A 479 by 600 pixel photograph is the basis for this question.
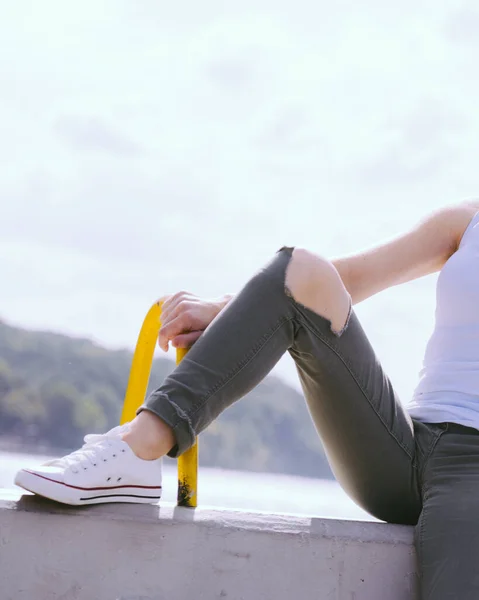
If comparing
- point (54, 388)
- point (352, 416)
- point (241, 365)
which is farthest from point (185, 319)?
point (54, 388)

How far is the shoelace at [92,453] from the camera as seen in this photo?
145 centimetres

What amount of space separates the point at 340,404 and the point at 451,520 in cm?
30

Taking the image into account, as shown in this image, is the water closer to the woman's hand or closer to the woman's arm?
the woman's arm

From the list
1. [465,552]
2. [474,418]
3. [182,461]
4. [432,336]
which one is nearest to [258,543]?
[182,461]

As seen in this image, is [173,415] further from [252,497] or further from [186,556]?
[252,497]

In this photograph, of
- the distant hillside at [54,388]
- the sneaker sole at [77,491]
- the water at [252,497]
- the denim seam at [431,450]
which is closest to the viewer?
the sneaker sole at [77,491]

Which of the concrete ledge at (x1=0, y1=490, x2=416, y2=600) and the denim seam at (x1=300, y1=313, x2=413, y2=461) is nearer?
the concrete ledge at (x1=0, y1=490, x2=416, y2=600)

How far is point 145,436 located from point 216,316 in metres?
0.27

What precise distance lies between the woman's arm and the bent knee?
10.2 inches

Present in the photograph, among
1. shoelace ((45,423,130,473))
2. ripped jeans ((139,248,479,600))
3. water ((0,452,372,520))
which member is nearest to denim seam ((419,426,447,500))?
ripped jeans ((139,248,479,600))

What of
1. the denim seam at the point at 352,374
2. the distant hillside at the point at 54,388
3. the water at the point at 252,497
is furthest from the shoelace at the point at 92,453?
the distant hillside at the point at 54,388

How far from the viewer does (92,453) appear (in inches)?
57.7

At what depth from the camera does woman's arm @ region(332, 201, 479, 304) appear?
6.00 ft

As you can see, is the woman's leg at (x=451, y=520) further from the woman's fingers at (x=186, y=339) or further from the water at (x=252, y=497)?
the water at (x=252, y=497)
